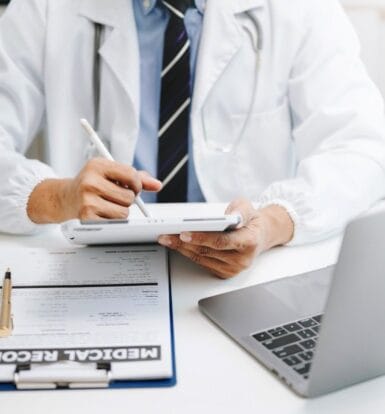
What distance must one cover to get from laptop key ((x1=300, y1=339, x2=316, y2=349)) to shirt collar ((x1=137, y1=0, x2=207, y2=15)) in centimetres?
85

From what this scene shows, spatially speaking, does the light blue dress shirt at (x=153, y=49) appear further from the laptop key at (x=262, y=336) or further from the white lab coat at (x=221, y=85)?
the laptop key at (x=262, y=336)

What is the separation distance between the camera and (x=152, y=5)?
135 centimetres

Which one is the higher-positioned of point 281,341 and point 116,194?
point 116,194

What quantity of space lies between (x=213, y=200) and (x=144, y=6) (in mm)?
422

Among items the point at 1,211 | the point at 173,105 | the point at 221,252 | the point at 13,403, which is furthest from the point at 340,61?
the point at 13,403

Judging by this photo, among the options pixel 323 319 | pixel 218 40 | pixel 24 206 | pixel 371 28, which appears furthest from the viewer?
pixel 371 28

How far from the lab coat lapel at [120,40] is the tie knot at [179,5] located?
8 cm

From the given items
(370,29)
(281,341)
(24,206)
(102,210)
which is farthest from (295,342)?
(370,29)

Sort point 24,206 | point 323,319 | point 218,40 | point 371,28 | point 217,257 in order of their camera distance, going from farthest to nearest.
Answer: point 371,28 → point 218,40 → point 24,206 → point 217,257 → point 323,319

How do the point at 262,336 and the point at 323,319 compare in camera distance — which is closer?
the point at 323,319

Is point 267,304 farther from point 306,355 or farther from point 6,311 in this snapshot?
point 6,311

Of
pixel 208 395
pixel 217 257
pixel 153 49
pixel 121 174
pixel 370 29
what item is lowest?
pixel 208 395

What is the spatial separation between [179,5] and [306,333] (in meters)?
0.84

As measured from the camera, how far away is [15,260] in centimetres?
94
